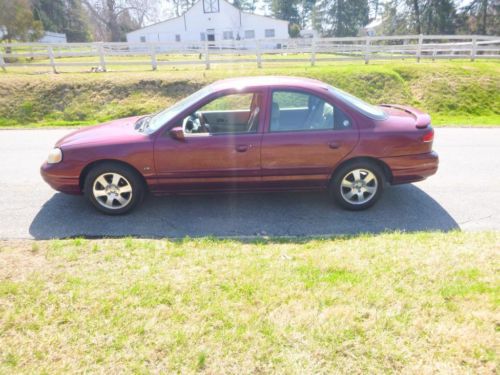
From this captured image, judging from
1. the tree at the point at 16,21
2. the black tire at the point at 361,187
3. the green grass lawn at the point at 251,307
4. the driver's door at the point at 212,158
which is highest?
the tree at the point at 16,21

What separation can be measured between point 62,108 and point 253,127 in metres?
11.1

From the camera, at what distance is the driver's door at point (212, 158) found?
4391 millimetres

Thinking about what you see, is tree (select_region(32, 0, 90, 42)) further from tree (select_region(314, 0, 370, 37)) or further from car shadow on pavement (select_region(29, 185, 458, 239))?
car shadow on pavement (select_region(29, 185, 458, 239))

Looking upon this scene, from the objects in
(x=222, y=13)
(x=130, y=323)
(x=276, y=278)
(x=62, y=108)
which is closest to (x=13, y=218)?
(x=130, y=323)

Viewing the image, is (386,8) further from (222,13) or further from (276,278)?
(276,278)

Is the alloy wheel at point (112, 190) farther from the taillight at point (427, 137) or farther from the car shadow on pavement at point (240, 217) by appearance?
the taillight at point (427, 137)

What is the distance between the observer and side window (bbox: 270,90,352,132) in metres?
4.48

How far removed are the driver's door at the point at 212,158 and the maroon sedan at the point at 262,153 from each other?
0.04ft

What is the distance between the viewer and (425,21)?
149 feet

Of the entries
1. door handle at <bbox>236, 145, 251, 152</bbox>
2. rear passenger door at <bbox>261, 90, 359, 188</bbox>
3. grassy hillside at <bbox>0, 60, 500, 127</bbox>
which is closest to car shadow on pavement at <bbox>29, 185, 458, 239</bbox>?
rear passenger door at <bbox>261, 90, 359, 188</bbox>

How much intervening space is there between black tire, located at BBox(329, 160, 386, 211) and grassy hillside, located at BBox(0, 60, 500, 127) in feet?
28.2

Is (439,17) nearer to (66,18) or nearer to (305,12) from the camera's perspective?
(305,12)

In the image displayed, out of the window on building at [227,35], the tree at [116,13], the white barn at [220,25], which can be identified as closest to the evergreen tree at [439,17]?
the white barn at [220,25]

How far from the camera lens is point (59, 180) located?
14.8ft
